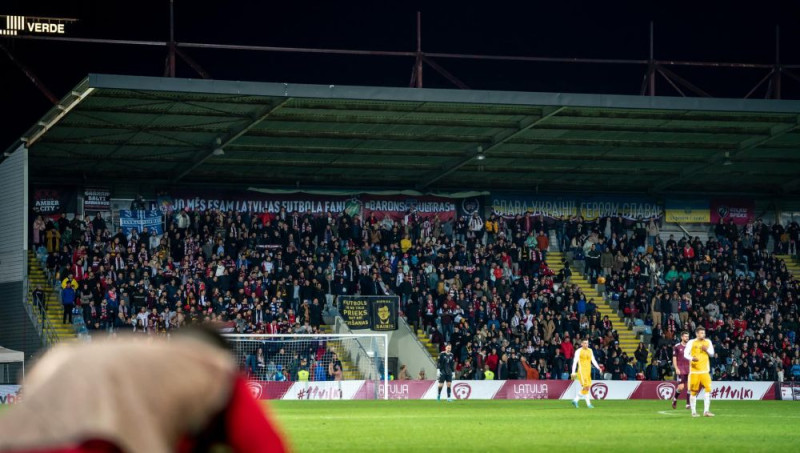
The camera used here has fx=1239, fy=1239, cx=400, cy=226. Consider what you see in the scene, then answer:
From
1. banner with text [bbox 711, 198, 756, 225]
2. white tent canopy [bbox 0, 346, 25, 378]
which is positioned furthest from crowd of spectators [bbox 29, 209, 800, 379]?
white tent canopy [bbox 0, 346, 25, 378]

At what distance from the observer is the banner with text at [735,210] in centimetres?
5400

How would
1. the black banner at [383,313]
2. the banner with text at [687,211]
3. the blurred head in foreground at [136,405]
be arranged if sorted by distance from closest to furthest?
the blurred head in foreground at [136,405], the black banner at [383,313], the banner with text at [687,211]

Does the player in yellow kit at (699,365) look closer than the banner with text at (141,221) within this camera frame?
Yes

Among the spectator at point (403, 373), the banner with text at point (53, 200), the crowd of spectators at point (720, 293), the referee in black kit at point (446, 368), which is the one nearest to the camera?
the referee in black kit at point (446, 368)

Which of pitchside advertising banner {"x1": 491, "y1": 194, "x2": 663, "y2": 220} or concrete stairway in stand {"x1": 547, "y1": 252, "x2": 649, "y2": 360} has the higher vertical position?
pitchside advertising banner {"x1": 491, "y1": 194, "x2": 663, "y2": 220}

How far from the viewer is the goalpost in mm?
37062

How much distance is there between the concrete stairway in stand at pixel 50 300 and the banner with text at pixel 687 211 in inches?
1025

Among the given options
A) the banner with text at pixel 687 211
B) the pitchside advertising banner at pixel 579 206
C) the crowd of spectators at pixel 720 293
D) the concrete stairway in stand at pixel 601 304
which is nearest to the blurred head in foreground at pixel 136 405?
the crowd of spectators at pixel 720 293

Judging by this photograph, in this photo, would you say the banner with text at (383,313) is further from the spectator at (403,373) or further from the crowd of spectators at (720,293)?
the crowd of spectators at (720,293)

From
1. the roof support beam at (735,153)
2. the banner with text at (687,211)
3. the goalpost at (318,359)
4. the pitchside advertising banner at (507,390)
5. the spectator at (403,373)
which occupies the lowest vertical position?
the pitchside advertising banner at (507,390)

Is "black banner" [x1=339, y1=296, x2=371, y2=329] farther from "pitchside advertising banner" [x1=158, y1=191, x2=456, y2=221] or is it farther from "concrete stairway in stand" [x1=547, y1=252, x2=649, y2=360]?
"concrete stairway in stand" [x1=547, y1=252, x2=649, y2=360]

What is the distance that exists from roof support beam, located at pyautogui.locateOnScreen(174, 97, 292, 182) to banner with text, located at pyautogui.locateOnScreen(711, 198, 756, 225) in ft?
75.8

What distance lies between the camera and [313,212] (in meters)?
49.2

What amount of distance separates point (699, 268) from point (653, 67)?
1275 centimetres
